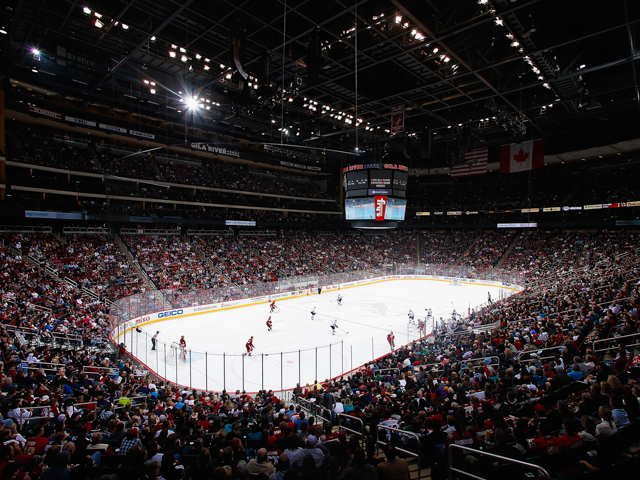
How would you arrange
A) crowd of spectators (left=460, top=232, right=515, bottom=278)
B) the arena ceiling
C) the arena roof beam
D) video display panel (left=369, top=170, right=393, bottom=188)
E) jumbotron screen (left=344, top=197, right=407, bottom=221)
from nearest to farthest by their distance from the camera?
the arena roof beam
the arena ceiling
video display panel (left=369, top=170, right=393, bottom=188)
jumbotron screen (left=344, top=197, right=407, bottom=221)
crowd of spectators (left=460, top=232, right=515, bottom=278)

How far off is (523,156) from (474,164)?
12.5ft

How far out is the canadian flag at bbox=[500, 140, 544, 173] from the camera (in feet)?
87.9

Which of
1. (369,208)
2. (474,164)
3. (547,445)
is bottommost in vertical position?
(547,445)

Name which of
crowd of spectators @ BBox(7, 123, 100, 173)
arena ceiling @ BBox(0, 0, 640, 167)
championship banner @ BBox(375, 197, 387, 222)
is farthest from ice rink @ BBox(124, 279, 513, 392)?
crowd of spectators @ BBox(7, 123, 100, 173)

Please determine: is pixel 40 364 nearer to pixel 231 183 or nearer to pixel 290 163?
pixel 231 183

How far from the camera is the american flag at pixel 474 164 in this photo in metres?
27.7

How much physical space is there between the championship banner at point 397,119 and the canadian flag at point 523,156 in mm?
11016

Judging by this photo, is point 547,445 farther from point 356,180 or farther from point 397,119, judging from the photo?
point 397,119

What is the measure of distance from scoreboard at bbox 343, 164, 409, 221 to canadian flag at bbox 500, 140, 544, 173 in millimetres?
14037

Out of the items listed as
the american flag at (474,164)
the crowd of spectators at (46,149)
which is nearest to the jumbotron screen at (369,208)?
the american flag at (474,164)

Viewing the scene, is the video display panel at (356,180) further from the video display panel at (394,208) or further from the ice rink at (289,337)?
the ice rink at (289,337)

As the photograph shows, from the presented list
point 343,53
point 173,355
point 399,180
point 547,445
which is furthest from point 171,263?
point 547,445

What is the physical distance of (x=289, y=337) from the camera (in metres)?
18.8

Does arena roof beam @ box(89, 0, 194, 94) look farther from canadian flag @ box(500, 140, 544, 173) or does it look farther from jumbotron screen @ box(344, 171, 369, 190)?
canadian flag @ box(500, 140, 544, 173)
